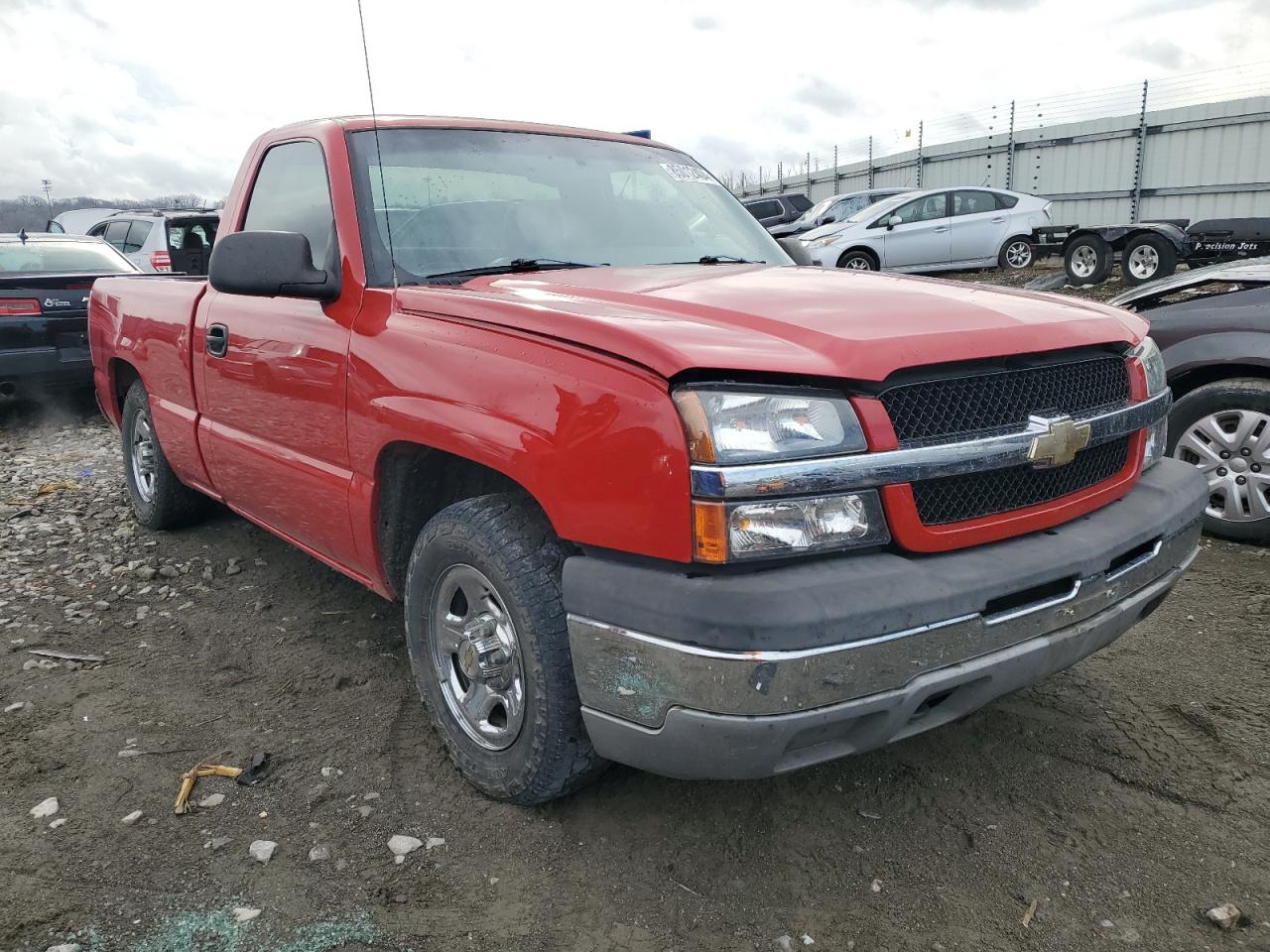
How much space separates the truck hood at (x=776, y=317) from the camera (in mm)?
1891

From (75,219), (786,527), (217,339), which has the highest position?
(75,219)

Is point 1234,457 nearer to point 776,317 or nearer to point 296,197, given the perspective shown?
point 776,317

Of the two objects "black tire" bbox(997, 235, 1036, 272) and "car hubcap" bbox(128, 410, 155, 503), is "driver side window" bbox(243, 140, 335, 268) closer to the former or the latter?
"car hubcap" bbox(128, 410, 155, 503)

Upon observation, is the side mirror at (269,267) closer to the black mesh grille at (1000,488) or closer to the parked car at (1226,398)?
the black mesh grille at (1000,488)

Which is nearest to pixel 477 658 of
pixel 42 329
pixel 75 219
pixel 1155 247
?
pixel 42 329

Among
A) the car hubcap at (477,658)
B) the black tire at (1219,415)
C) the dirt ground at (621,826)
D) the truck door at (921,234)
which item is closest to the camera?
the dirt ground at (621,826)

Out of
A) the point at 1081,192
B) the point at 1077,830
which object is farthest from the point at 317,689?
the point at 1081,192

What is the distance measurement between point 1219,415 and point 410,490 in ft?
11.4

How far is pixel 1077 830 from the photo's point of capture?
2.31 m

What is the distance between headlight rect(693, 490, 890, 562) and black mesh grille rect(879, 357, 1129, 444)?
7.7 inches

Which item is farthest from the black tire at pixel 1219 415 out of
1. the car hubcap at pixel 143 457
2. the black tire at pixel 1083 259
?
the black tire at pixel 1083 259

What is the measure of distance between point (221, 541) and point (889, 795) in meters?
3.50

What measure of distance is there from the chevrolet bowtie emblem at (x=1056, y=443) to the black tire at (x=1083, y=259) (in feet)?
34.7

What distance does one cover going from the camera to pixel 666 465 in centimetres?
180
